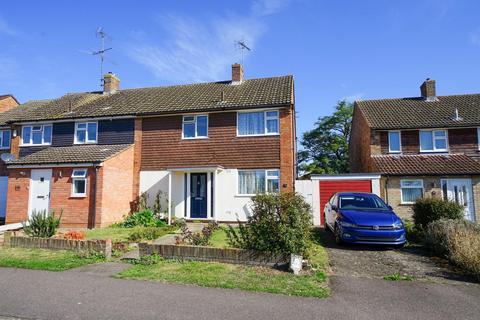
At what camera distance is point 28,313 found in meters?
4.96

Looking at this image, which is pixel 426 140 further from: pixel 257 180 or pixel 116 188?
pixel 116 188

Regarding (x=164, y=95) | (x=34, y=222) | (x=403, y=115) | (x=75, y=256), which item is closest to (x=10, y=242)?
(x=34, y=222)

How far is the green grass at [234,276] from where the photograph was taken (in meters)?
6.04

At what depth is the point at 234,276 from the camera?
6.73 meters

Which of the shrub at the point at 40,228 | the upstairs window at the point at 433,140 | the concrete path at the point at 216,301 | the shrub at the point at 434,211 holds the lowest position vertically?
the concrete path at the point at 216,301

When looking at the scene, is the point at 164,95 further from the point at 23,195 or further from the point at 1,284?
the point at 1,284

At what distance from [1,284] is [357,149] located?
2460 cm

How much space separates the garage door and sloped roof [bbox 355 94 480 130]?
5246 millimetres

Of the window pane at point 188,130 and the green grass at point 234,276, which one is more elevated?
the window pane at point 188,130

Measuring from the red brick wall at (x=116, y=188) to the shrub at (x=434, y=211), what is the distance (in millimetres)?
12822

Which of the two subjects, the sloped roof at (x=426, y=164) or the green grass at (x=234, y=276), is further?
the sloped roof at (x=426, y=164)

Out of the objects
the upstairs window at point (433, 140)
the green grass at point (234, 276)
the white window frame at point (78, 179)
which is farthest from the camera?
the upstairs window at point (433, 140)

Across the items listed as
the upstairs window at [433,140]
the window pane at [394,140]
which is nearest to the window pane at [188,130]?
the window pane at [394,140]

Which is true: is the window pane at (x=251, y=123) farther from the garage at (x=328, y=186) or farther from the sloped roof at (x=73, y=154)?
the sloped roof at (x=73, y=154)
